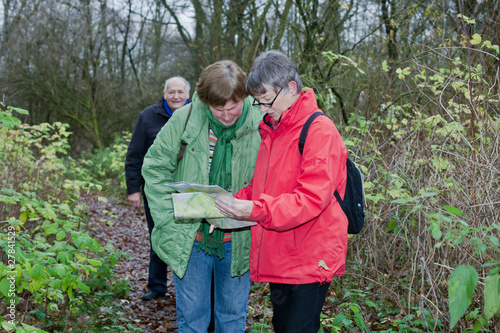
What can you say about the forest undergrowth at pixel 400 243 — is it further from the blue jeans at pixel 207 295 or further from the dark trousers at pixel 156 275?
the blue jeans at pixel 207 295

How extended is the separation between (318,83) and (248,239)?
4106mm

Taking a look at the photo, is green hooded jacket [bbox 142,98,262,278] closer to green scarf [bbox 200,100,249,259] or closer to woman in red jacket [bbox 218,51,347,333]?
green scarf [bbox 200,100,249,259]

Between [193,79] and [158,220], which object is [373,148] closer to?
[158,220]

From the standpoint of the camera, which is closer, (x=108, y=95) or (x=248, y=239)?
(x=248, y=239)

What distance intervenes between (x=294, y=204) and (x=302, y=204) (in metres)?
0.04

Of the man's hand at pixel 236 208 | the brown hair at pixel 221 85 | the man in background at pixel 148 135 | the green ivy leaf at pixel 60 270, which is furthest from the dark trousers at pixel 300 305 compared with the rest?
the man in background at pixel 148 135

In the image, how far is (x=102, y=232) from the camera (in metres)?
7.59

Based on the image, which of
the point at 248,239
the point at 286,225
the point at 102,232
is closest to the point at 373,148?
the point at 248,239

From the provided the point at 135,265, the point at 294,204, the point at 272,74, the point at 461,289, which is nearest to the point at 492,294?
the point at 461,289

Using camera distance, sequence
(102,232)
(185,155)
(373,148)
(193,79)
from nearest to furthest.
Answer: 1. (185,155)
2. (373,148)
3. (102,232)
4. (193,79)

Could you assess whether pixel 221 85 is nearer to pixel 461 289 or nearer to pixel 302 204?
pixel 302 204

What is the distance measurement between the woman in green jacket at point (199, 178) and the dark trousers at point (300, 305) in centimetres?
62

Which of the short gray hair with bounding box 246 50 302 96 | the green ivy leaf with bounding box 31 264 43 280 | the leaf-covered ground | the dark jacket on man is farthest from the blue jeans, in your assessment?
the dark jacket on man

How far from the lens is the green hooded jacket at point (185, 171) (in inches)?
108
